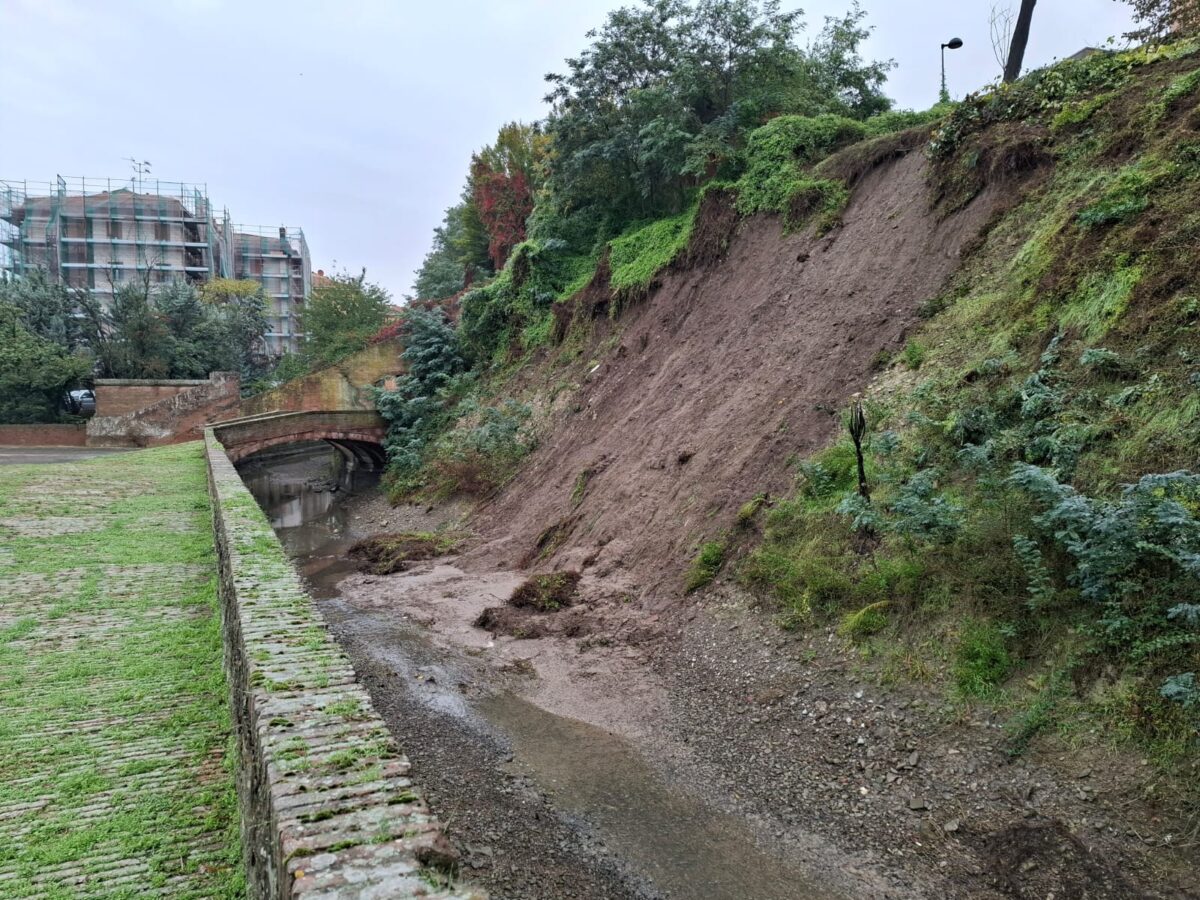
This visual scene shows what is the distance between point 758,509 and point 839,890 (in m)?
5.06

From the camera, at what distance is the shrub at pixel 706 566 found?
9.37m

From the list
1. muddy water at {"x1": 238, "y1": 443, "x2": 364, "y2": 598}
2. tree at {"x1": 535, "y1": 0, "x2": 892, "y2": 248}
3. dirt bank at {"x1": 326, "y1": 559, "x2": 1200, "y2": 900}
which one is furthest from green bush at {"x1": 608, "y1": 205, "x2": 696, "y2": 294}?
dirt bank at {"x1": 326, "y1": 559, "x2": 1200, "y2": 900}

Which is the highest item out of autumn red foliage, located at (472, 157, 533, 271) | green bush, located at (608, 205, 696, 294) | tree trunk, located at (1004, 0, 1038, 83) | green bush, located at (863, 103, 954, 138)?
autumn red foliage, located at (472, 157, 533, 271)

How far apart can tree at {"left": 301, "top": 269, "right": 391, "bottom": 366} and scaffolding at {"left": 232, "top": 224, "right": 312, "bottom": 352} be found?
2534 centimetres

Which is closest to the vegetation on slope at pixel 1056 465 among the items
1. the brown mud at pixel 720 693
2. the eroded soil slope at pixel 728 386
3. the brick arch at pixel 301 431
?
the brown mud at pixel 720 693

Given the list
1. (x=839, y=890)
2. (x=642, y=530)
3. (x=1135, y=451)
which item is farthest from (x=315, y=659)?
(x=642, y=530)

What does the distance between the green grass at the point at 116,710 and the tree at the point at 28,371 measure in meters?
25.3

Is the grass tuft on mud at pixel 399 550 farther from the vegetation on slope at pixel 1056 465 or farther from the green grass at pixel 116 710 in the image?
the vegetation on slope at pixel 1056 465

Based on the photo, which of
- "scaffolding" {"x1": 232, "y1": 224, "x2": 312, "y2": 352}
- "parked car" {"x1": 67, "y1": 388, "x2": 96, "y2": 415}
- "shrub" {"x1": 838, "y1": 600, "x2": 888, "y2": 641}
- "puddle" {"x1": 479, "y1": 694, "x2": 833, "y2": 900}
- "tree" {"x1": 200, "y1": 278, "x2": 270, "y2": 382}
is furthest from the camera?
"scaffolding" {"x1": 232, "y1": 224, "x2": 312, "y2": 352}

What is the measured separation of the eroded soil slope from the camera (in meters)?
10.8

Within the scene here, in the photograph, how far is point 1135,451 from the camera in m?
6.21

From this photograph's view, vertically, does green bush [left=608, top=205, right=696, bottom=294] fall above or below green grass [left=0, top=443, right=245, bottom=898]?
above

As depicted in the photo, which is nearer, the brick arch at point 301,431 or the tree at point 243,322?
the brick arch at point 301,431

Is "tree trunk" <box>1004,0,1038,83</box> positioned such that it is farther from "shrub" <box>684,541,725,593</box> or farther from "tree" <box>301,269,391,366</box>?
"tree" <box>301,269,391,366</box>
